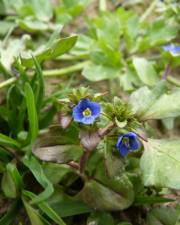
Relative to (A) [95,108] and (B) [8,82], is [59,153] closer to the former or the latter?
(A) [95,108]

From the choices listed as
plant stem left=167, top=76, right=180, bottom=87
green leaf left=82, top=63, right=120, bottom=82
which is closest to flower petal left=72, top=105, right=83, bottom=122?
green leaf left=82, top=63, right=120, bottom=82

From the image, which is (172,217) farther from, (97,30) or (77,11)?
(77,11)

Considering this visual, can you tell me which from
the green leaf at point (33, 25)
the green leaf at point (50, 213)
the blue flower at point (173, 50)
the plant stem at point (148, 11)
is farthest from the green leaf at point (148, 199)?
the plant stem at point (148, 11)

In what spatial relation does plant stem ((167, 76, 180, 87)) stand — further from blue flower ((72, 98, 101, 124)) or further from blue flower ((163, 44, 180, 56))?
blue flower ((72, 98, 101, 124))

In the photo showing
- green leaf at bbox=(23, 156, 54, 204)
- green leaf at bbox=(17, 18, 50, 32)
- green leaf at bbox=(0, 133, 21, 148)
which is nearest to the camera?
green leaf at bbox=(23, 156, 54, 204)

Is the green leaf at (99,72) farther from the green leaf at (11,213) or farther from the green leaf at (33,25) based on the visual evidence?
the green leaf at (11,213)
